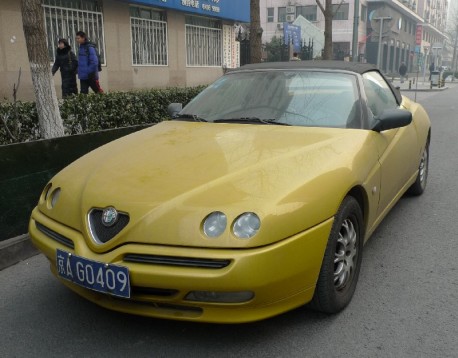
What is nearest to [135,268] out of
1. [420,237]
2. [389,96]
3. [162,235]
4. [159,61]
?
[162,235]

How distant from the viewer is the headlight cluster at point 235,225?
2255mm

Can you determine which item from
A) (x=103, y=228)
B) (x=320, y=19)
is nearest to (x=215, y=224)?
(x=103, y=228)

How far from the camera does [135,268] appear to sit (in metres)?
2.27

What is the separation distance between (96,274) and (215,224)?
653mm

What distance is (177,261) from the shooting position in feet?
7.38

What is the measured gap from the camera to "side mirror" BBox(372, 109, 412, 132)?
340 cm

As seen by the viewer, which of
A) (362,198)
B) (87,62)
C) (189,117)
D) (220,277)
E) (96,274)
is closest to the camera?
(220,277)

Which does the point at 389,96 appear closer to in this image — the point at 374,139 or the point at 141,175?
the point at 374,139

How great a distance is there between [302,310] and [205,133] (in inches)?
55.7

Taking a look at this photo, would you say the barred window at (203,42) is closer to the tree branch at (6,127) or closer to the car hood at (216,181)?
the tree branch at (6,127)

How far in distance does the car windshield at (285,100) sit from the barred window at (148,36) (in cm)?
1028

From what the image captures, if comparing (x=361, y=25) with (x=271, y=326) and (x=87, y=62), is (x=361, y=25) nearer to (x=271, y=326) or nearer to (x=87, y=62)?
(x=87, y=62)

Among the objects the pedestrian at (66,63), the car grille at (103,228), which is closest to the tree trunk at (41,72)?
the car grille at (103,228)

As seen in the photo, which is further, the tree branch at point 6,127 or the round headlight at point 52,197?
the tree branch at point 6,127
